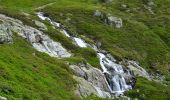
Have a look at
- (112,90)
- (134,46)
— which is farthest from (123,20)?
(112,90)

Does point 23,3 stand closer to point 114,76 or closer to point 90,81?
point 114,76

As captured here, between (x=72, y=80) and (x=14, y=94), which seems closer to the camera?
(x=14, y=94)

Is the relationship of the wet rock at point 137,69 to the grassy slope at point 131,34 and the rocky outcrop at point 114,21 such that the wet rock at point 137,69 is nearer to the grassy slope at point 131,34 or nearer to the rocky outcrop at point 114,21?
the grassy slope at point 131,34

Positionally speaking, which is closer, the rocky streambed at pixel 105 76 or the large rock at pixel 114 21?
the rocky streambed at pixel 105 76

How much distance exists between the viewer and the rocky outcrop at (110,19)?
381 ft

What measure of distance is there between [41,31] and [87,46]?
12.2 meters

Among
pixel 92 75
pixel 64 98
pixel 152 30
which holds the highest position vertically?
pixel 64 98

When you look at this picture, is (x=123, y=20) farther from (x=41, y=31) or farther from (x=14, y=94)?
(x=14, y=94)

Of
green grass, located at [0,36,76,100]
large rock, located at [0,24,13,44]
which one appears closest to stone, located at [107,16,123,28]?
green grass, located at [0,36,76,100]

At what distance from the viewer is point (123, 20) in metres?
120

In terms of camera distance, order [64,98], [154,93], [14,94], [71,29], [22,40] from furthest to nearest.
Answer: [71,29] → [154,93] → [22,40] → [64,98] → [14,94]

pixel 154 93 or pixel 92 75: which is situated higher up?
pixel 92 75

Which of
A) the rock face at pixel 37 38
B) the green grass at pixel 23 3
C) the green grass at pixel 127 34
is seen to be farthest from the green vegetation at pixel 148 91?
the green grass at pixel 23 3

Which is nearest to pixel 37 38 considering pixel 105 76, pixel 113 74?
pixel 105 76
